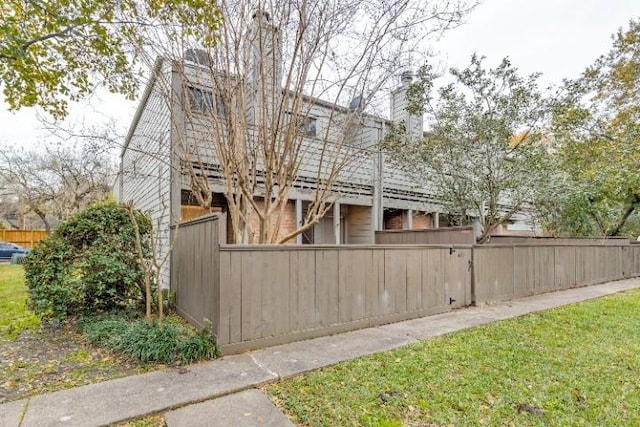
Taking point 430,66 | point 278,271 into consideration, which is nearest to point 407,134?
point 430,66

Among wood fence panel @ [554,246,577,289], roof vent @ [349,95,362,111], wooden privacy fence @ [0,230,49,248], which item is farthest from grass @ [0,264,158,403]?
wooden privacy fence @ [0,230,49,248]

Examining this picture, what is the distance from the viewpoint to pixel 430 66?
23.4 feet

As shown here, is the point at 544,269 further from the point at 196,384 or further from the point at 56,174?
the point at 56,174

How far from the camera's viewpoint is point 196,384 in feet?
10.4

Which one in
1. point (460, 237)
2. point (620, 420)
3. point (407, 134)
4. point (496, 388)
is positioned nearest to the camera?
point (620, 420)

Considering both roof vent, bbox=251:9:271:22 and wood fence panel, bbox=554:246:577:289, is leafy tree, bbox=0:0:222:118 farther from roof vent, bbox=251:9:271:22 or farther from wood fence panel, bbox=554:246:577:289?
wood fence panel, bbox=554:246:577:289

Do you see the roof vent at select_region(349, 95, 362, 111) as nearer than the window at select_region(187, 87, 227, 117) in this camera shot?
No

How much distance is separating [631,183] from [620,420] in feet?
32.6

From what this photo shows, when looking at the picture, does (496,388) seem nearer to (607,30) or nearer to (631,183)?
(631,183)

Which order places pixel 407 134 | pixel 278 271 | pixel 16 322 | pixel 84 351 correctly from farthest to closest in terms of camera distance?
1. pixel 407 134
2. pixel 16 322
3. pixel 278 271
4. pixel 84 351

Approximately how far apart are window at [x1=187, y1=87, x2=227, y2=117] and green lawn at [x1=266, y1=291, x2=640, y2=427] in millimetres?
4278

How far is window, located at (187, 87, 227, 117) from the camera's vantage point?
5602 millimetres

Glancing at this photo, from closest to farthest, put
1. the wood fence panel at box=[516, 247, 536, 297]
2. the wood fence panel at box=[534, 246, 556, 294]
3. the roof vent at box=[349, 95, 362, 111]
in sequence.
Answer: the roof vent at box=[349, 95, 362, 111]
the wood fence panel at box=[516, 247, 536, 297]
the wood fence panel at box=[534, 246, 556, 294]

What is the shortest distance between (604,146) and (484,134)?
6.81 metres
